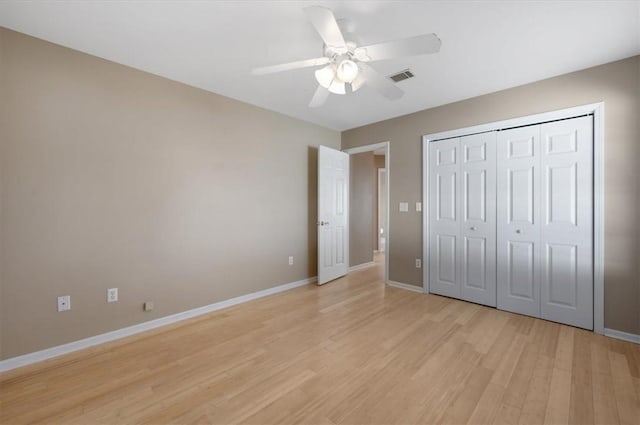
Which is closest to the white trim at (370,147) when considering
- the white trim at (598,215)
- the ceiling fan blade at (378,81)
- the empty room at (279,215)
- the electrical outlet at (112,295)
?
the empty room at (279,215)

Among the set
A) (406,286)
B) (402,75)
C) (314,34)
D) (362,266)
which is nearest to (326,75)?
(314,34)

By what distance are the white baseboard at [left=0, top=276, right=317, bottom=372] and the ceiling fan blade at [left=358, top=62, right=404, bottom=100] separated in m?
2.80

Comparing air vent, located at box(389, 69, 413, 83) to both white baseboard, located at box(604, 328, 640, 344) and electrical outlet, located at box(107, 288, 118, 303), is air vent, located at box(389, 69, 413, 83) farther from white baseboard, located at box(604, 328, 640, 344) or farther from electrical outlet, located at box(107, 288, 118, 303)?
electrical outlet, located at box(107, 288, 118, 303)

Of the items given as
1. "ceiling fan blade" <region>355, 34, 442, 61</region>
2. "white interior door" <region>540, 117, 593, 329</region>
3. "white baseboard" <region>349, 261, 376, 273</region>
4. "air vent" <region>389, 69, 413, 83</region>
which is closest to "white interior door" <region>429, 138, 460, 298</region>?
"white interior door" <region>540, 117, 593, 329</region>

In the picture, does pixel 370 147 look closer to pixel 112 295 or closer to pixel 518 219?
pixel 518 219

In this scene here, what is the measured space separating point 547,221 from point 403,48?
246 cm

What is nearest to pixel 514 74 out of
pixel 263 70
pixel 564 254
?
pixel 564 254

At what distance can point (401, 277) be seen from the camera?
3957mm

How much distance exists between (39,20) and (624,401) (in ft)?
15.2

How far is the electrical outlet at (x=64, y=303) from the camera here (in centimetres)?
218

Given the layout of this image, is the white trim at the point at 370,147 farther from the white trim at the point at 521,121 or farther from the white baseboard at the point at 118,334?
the white baseboard at the point at 118,334

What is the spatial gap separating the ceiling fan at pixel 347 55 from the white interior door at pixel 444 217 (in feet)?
5.69

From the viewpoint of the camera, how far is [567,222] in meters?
2.67

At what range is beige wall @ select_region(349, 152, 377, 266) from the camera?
518cm
